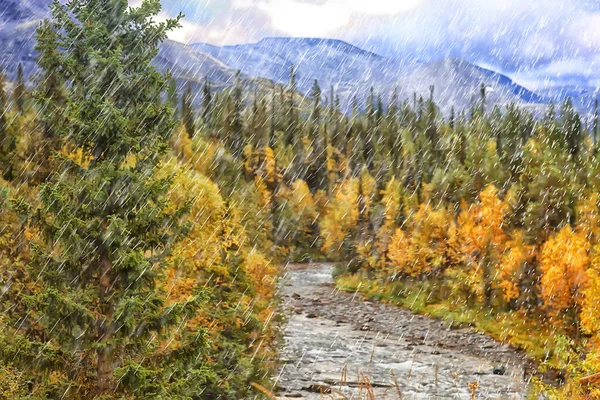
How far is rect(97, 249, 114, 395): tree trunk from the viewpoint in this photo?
14.9 m

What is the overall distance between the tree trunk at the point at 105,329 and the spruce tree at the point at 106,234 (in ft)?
0.09

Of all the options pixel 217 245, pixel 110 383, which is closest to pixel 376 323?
pixel 217 245

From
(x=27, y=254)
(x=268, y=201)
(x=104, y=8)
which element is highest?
(x=104, y=8)

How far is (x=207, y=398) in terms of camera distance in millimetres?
21969

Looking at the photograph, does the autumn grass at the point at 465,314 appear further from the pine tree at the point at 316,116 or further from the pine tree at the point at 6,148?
the pine tree at the point at 316,116

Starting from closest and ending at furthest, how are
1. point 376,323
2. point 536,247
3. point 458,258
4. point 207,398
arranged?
point 207,398
point 536,247
point 376,323
point 458,258

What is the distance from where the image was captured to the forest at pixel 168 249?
15.0m

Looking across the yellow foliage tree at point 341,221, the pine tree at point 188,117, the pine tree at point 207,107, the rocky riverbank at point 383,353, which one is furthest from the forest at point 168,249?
the pine tree at point 207,107

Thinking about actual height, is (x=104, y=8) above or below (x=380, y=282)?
above

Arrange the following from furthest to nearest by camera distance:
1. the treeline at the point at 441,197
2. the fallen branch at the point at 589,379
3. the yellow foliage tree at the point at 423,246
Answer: the yellow foliage tree at the point at 423,246 < the treeline at the point at 441,197 < the fallen branch at the point at 589,379

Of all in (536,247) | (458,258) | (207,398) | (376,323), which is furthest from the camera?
(458,258)

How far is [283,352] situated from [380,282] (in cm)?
2927

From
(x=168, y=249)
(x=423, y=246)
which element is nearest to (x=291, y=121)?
(x=423, y=246)

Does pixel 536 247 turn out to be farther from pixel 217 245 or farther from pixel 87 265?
pixel 87 265
